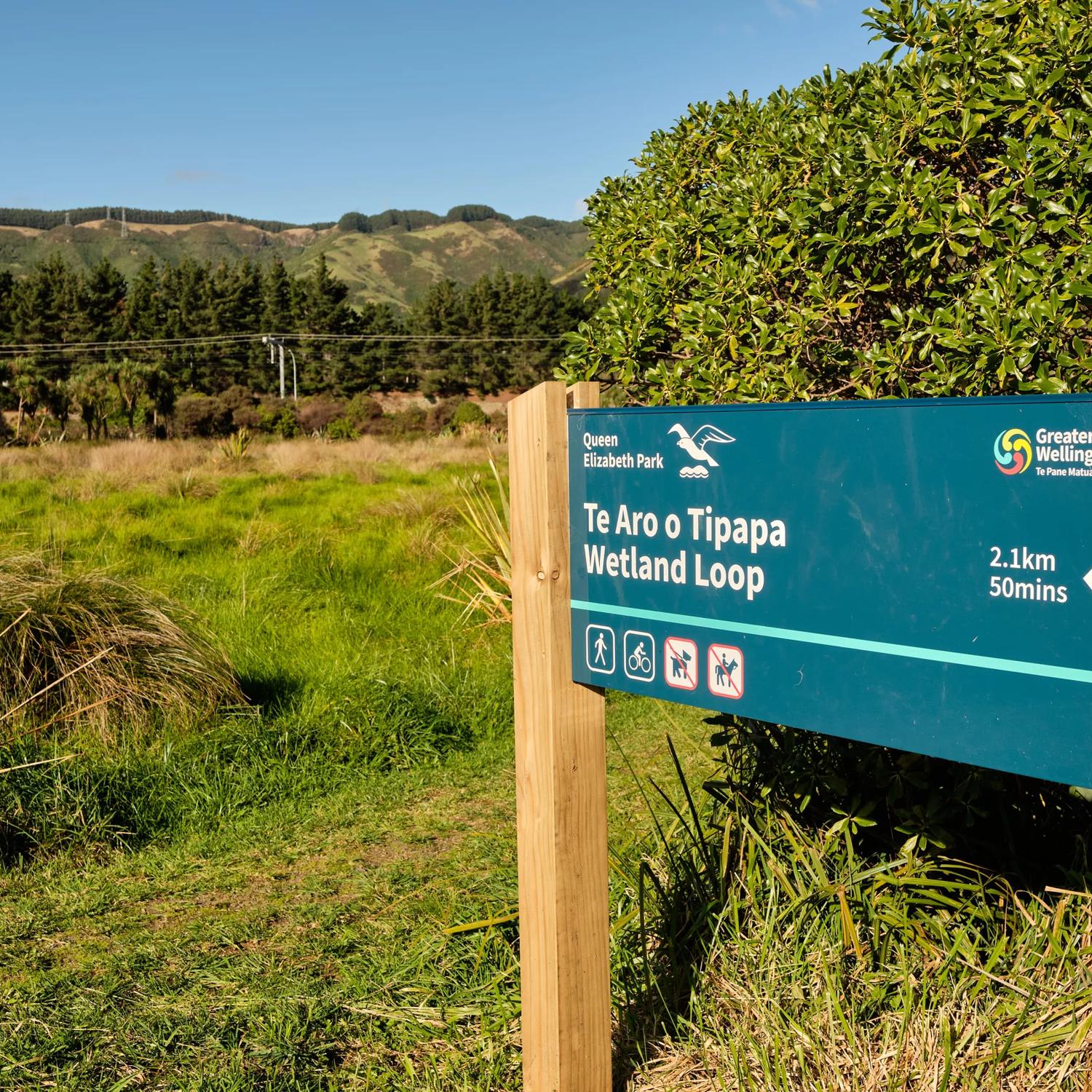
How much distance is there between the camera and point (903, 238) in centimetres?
317

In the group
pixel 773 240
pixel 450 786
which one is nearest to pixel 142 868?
pixel 450 786

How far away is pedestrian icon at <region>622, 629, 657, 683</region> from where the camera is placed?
84.6 inches

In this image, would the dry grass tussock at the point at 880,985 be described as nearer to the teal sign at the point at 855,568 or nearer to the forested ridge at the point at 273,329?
the teal sign at the point at 855,568

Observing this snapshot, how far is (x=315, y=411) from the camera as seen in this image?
37.8 meters

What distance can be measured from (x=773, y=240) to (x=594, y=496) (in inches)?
55.1

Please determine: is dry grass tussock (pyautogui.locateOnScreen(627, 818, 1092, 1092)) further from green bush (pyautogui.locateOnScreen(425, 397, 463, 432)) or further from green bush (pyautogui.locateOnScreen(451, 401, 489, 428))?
green bush (pyautogui.locateOnScreen(425, 397, 463, 432))

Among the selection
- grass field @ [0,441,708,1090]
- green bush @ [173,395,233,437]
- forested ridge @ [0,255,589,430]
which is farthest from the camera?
forested ridge @ [0,255,589,430]

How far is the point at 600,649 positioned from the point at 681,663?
7.9 inches

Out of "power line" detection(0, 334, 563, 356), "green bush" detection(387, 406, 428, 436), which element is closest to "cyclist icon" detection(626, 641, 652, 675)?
"green bush" detection(387, 406, 428, 436)

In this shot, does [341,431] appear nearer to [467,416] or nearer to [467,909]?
[467,416]

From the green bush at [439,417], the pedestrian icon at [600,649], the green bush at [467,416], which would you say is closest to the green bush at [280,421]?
the green bush at [439,417]

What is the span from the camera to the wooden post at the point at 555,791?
225cm

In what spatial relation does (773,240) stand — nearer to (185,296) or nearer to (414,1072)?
(414,1072)

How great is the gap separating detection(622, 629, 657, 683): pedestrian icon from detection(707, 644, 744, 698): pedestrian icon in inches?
5.4
